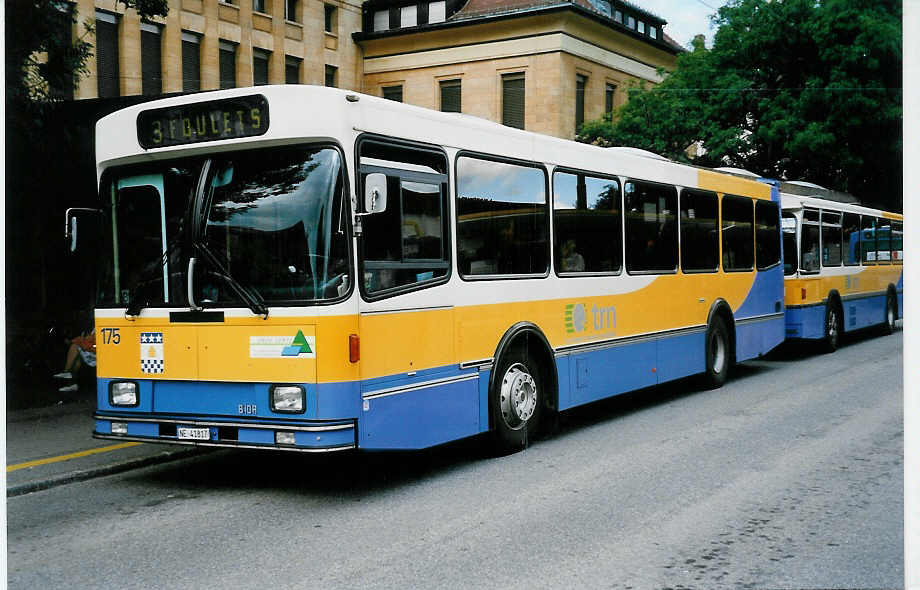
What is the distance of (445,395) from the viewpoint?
7910 mm

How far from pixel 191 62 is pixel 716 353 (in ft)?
85.0

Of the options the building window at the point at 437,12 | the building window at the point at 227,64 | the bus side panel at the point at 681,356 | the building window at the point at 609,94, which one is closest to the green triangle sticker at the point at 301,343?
the bus side panel at the point at 681,356

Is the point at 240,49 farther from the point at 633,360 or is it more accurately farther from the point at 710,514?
the point at 710,514

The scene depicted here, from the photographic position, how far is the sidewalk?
26.2 feet

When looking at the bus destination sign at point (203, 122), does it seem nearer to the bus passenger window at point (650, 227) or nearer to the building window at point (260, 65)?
the bus passenger window at point (650, 227)

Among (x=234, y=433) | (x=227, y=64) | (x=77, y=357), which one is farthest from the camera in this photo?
(x=227, y=64)

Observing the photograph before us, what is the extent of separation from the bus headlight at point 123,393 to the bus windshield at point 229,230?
622mm

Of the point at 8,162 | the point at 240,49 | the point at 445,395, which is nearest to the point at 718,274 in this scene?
the point at 445,395

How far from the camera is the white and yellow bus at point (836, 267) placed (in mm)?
16984

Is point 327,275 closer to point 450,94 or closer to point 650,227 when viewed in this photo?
point 650,227

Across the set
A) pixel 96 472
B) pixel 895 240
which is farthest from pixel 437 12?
pixel 96 472

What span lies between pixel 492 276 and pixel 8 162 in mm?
8178

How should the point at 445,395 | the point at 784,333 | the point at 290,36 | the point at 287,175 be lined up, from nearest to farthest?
the point at 287,175 → the point at 445,395 → the point at 784,333 → the point at 290,36

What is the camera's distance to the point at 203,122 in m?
7.33
